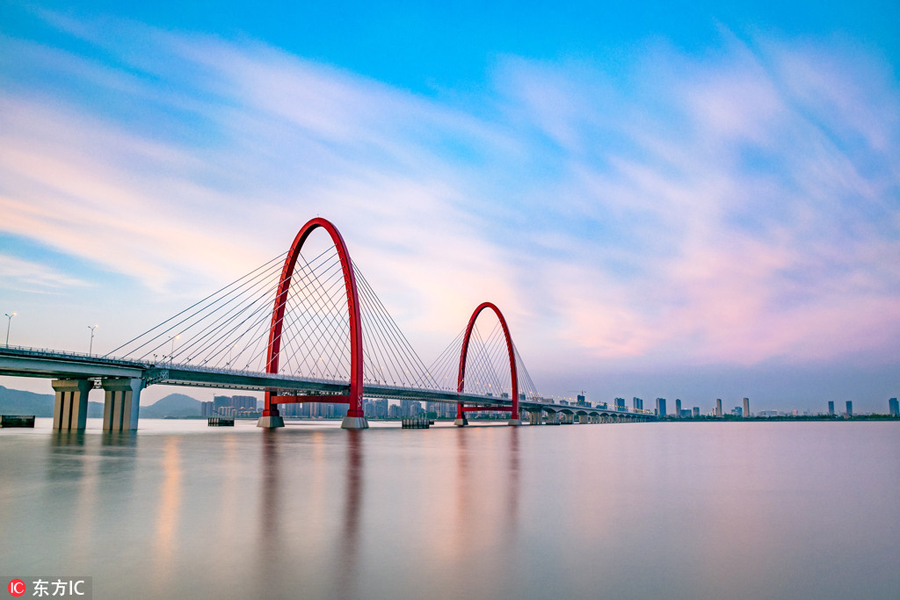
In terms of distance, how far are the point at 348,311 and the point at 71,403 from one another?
3471 centimetres

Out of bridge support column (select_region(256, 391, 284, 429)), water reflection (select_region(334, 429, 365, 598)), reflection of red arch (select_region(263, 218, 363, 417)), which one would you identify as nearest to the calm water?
water reflection (select_region(334, 429, 365, 598))

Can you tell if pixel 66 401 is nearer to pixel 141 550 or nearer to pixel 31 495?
pixel 31 495

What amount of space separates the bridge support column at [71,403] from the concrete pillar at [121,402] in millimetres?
2253

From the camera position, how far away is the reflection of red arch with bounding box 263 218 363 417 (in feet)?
265

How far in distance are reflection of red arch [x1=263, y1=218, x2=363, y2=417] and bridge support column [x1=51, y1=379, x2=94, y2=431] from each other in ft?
82.5

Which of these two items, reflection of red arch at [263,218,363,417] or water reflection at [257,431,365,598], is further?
reflection of red arch at [263,218,363,417]

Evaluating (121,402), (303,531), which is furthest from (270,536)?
(121,402)

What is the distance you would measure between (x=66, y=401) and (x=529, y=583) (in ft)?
244

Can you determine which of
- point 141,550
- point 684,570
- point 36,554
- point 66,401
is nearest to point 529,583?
point 684,570

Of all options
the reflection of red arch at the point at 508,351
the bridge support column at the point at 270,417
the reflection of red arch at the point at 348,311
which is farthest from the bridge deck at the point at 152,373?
the reflection of red arch at the point at 508,351

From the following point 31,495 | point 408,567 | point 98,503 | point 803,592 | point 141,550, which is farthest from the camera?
point 31,495

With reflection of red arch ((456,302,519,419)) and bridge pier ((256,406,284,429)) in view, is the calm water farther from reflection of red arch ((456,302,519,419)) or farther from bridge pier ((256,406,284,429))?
reflection of red arch ((456,302,519,419))

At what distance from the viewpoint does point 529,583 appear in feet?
26.7

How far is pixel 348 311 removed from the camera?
82375mm
